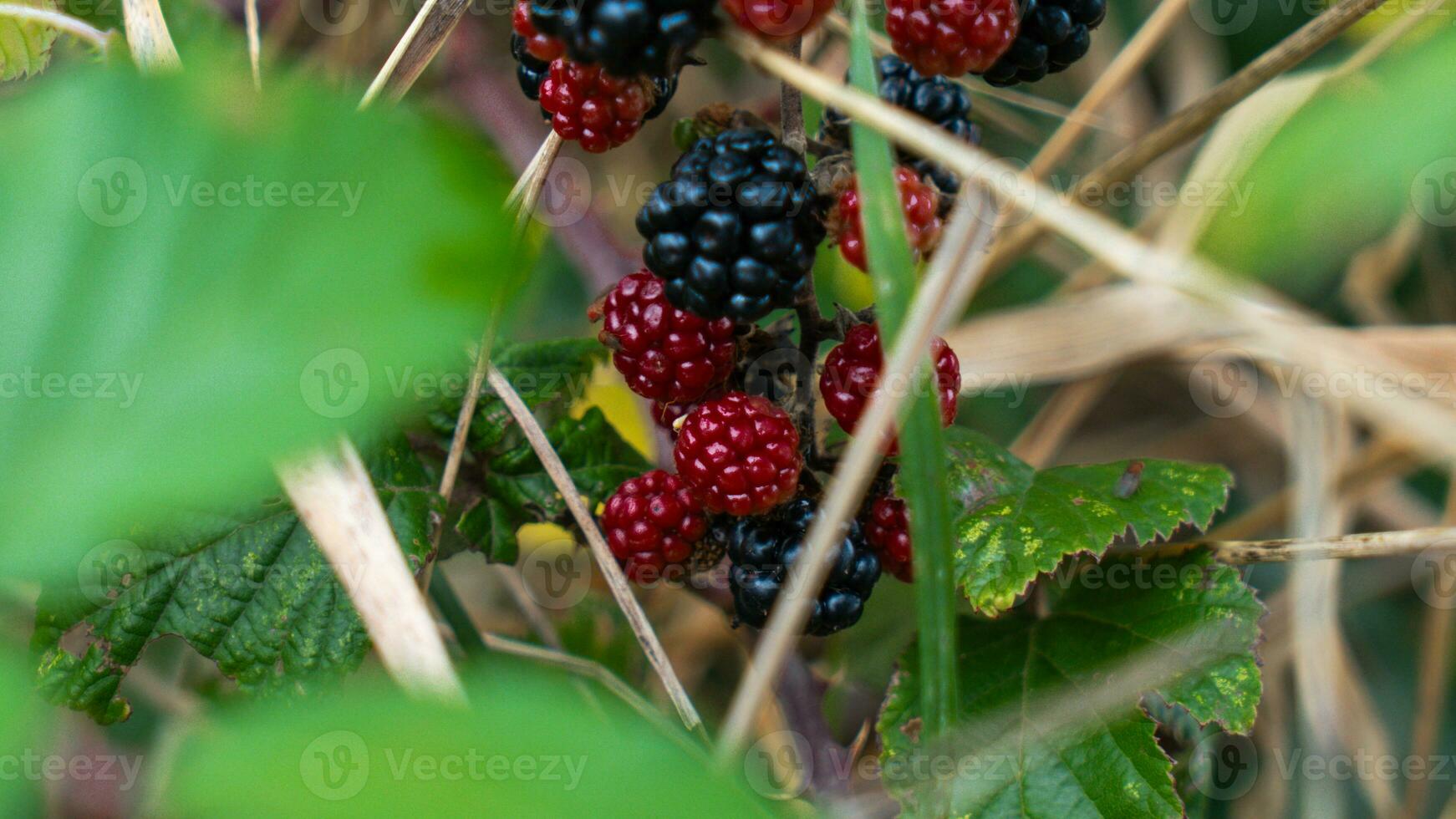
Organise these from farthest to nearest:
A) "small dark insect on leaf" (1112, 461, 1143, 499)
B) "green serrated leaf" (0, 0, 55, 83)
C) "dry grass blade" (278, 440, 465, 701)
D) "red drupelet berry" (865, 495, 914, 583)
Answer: "green serrated leaf" (0, 0, 55, 83) → "small dark insect on leaf" (1112, 461, 1143, 499) → "red drupelet berry" (865, 495, 914, 583) → "dry grass blade" (278, 440, 465, 701)

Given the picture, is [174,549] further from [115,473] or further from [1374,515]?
[1374,515]

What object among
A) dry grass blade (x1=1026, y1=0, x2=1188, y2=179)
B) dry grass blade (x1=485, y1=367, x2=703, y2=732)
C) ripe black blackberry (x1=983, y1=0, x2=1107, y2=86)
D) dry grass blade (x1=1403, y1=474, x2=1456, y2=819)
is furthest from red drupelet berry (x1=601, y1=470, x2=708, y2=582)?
dry grass blade (x1=1403, y1=474, x2=1456, y2=819)

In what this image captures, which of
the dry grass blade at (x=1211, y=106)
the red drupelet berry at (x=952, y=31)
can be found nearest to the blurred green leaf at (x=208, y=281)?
the red drupelet berry at (x=952, y=31)

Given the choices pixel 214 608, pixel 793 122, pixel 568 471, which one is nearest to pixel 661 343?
pixel 793 122

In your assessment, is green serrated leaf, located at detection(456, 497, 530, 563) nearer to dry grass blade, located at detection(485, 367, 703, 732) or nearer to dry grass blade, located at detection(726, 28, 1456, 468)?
dry grass blade, located at detection(485, 367, 703, 732)

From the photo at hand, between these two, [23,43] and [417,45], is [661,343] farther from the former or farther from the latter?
[23,43]
